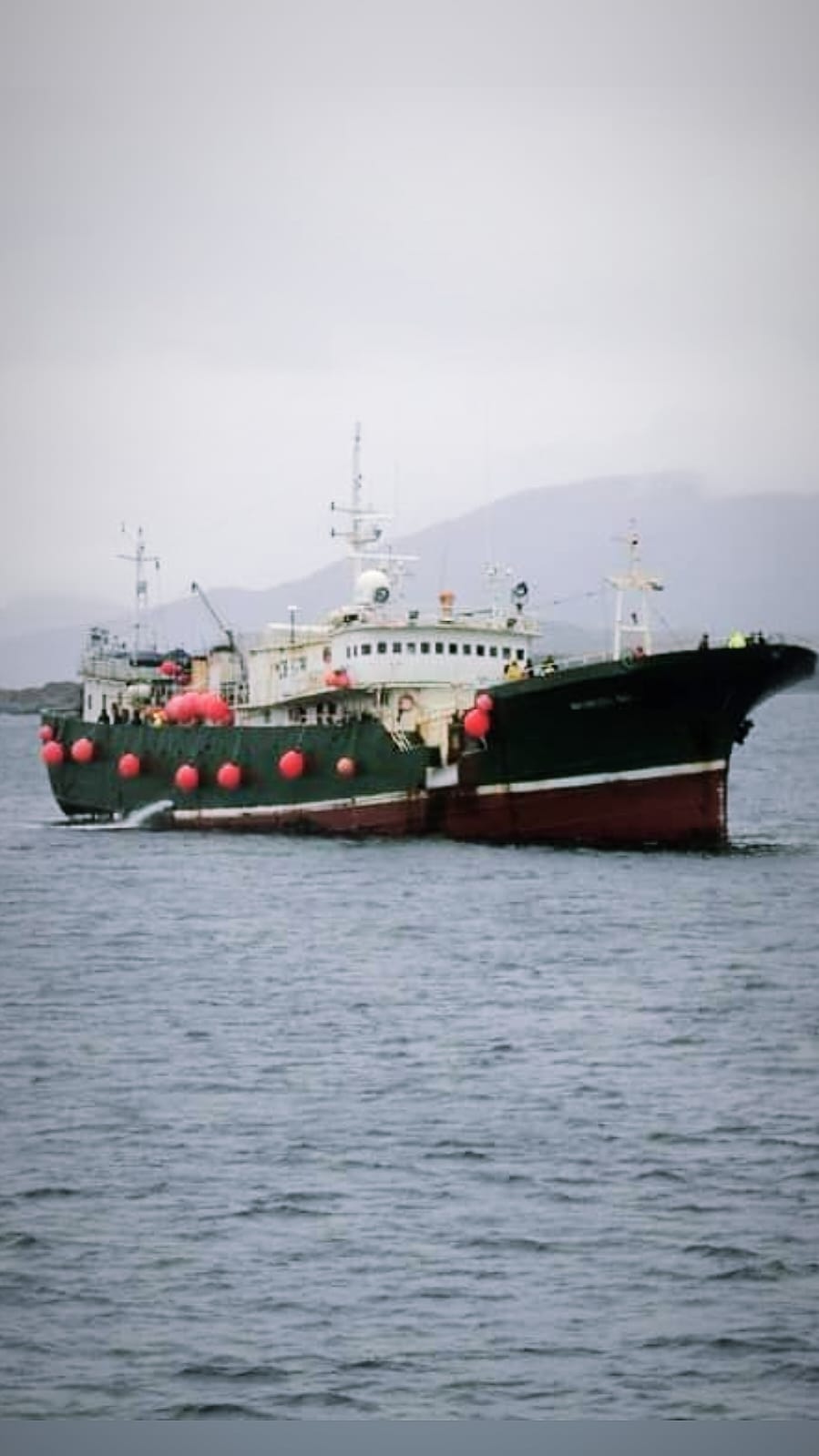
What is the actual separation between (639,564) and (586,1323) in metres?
3.58

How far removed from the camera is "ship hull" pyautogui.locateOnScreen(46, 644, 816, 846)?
51.9 feet

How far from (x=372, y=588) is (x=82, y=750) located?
3400mm

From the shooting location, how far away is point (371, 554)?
40.4 feet

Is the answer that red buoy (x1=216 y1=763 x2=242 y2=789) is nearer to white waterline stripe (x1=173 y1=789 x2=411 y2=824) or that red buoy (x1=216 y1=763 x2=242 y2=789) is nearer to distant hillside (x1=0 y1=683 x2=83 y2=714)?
white waterline stripe (x1=173 y1=789 x2=411 y2=824)

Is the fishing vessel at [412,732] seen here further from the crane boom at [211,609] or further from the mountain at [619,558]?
the mountain at [619,558]

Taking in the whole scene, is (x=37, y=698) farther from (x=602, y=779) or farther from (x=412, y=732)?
A: (x=412, y=732)

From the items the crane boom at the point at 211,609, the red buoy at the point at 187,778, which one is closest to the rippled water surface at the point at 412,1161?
the crane boom at the point at 211,609

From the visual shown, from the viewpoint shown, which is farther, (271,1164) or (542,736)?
(542,736)

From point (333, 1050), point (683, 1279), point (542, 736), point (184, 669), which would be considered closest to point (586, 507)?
point (333, 1050)

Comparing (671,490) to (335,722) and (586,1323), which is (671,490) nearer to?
(586,1323)

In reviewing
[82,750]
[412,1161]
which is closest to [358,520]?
[412,1161]

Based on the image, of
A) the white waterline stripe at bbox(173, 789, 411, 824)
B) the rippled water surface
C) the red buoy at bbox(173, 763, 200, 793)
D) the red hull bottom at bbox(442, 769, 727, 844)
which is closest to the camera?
the rippled water surface

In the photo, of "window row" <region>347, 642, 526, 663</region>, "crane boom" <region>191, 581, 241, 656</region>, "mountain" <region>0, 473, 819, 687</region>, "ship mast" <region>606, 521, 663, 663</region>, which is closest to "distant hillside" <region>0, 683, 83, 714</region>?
"mountain" <region>0, 473, 819, 687</region>

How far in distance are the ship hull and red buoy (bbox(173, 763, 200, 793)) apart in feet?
0.14
